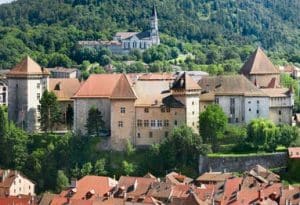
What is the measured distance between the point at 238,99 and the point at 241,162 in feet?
25.1

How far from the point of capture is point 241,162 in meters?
82.6

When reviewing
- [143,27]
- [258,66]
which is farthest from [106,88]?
[143,27]

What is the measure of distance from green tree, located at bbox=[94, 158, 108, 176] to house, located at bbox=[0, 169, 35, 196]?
555cm

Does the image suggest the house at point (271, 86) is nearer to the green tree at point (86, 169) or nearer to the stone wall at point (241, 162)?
the stone wall at point (241, 162)

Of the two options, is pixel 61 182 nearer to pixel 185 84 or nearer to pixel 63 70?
pixel 185 84

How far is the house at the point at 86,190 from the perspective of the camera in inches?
2955

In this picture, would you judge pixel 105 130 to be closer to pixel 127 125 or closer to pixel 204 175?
pixel 127 125

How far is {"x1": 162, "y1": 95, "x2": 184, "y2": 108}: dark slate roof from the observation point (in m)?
85.9

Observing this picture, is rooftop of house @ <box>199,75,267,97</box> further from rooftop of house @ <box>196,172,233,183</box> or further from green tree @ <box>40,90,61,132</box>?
green tree @ <box>40,90,61,132</box>

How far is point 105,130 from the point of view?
294 feet

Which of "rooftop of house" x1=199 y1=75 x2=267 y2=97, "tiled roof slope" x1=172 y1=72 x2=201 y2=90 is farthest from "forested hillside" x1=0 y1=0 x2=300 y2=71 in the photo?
"tiled roof slope" x1=172 y1=72 x2=201 y2=90

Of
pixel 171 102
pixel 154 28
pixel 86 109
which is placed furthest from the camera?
pixel 154 28

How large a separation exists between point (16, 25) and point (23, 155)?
96638 mm

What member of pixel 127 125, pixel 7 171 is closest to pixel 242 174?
pixel 127 125
